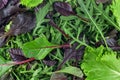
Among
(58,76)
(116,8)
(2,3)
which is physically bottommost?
(58,76)

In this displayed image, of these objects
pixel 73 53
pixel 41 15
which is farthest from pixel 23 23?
pixel 73 53

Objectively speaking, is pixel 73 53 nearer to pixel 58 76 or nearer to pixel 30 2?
pixel 58 76

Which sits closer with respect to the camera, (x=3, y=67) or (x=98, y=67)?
(x=98, y=67)

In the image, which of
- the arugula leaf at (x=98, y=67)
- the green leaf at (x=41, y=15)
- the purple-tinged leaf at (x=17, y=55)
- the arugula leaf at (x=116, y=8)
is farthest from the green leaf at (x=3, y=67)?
the arugula leaf at (x=116, y=8)

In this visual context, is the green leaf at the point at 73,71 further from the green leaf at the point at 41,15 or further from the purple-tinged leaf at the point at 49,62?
the green leaf at the point at 41,15

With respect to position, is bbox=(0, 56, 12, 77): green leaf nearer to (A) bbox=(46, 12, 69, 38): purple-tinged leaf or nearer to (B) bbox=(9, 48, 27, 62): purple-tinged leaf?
(B) bbox=(9, 48, 27, 62): purple-tinged leaf

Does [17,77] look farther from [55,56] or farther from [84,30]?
[84,30]
